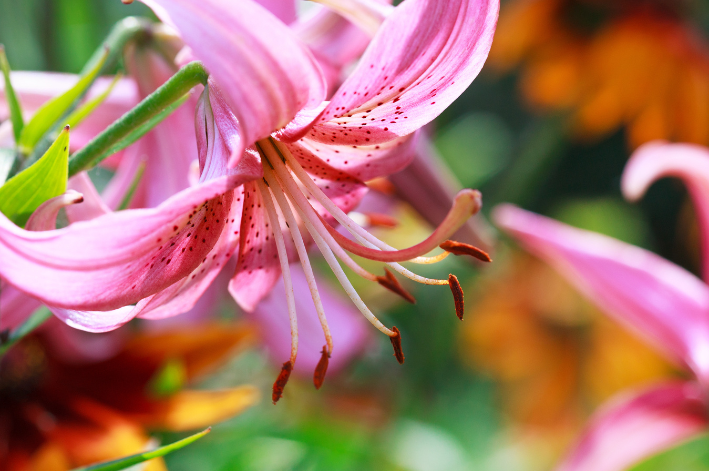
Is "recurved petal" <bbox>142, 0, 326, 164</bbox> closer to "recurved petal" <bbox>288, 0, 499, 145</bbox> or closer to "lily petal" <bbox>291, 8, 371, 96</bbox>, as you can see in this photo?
"recurved petal" <bbox>288, 0, 499, 145</bbox>

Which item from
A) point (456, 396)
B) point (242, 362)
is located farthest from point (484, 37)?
point (456, 396)

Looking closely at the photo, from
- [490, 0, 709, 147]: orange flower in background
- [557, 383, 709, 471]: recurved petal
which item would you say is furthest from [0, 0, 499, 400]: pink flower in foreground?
[490, 0, 709, 147]: orange flower in background

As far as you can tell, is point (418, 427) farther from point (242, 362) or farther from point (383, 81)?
point (383, 81)

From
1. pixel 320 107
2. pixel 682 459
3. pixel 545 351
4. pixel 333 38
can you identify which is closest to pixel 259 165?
pixel 320 107

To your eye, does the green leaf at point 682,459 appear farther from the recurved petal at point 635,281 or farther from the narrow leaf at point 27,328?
the narrow leaf at point 27,328

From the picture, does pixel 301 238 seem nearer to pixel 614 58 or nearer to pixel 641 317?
pixel 641 317

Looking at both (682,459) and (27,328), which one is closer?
(27,328)
